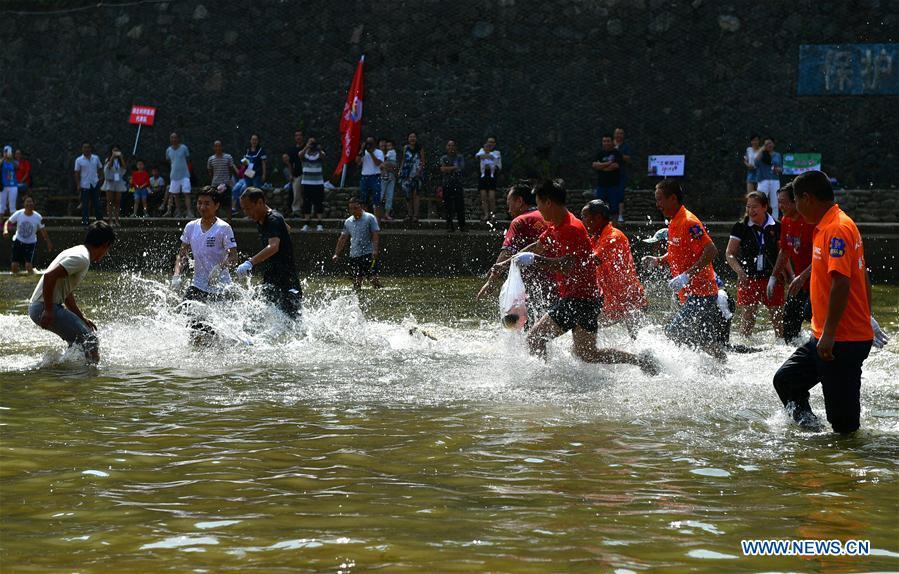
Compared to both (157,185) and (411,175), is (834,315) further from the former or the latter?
(157,185)

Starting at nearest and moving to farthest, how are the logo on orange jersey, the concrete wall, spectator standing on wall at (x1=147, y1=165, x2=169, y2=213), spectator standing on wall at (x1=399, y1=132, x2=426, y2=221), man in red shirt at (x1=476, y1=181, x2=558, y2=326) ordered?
the logo on orange jersey, man in red shirt at (x1=476, y1=181, x2=558, y2=326), spectator standing on wall at (x1=399, y1=132, x2=426, y2=221), the concrete wall, spectator standing on wall at (x1=147, y1=165, x2=169, y2=213)

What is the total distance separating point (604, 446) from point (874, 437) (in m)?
1.64

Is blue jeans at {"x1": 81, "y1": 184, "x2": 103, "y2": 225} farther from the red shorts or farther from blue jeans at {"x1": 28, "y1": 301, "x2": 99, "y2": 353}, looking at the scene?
the red shorts

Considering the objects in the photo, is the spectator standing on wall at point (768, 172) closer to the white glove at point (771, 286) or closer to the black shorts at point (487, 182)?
the black shorts at point (487, 182)

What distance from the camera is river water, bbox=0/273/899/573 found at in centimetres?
512

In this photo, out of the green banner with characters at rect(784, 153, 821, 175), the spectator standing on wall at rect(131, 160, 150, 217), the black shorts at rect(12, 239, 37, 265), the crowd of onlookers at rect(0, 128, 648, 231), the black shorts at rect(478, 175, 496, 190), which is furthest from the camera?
the spectator standing on wall at rect(131, 160, 150, 217)

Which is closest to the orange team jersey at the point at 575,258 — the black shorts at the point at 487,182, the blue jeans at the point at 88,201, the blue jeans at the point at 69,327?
the blue jeans at the point at 69,327

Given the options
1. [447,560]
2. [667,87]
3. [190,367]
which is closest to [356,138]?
[667,87]

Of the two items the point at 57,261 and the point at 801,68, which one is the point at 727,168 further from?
the point at 57,261

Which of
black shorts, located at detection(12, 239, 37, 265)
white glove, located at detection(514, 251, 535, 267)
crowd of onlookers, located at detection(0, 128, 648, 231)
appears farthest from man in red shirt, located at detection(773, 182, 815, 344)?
black shorts, located at detection(12, 239, 37, 265)

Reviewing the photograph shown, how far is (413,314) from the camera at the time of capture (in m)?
14.8

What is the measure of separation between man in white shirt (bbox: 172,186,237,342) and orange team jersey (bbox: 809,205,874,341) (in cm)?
583

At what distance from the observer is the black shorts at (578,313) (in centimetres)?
921

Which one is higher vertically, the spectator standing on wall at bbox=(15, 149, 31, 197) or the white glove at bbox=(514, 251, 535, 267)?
the spectator standing on wall at bbox=(15, 149, 31, 197)
